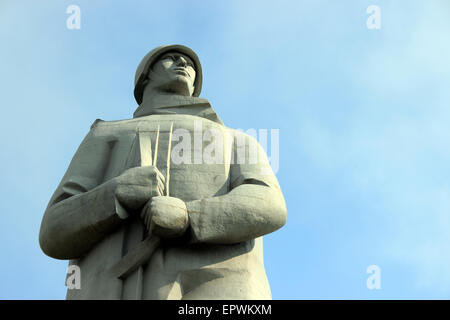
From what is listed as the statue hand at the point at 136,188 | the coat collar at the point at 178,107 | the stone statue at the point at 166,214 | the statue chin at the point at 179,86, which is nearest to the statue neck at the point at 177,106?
the coat collar at the point at 178,107

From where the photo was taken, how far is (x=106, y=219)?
9.16 meters

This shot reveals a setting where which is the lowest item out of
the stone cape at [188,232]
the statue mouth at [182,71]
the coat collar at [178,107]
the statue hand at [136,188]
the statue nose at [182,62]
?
the stone cape at [188,232]

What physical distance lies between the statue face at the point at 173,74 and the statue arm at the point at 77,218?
2.55m

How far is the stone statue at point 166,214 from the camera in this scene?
29.1ft

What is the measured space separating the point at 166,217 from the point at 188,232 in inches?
14.5

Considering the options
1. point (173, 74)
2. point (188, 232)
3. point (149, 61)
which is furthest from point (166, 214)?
point (149, 61)

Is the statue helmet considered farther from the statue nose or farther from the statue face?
the statue nose

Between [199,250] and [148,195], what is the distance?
839 millimetres

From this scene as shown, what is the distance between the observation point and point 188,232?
8.99m

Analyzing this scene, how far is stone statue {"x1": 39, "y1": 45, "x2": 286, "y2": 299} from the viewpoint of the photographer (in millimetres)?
8859

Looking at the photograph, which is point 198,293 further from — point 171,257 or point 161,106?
point 161,106

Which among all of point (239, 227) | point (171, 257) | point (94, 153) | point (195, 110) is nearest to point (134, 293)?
point (171, 257)

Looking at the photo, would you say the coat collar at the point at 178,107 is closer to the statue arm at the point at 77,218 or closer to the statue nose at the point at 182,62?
the statue nose at the point at 182,62
